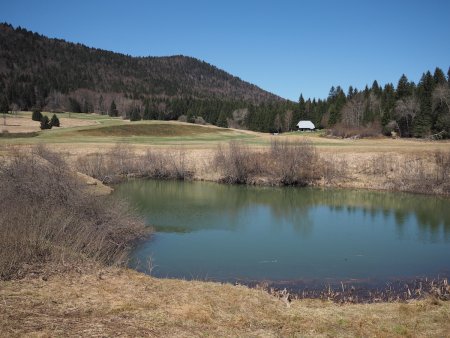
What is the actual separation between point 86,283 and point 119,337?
3.81 m

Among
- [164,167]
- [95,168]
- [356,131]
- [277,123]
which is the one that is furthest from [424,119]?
[95,168]

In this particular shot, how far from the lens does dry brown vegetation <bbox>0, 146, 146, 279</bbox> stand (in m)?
12.7

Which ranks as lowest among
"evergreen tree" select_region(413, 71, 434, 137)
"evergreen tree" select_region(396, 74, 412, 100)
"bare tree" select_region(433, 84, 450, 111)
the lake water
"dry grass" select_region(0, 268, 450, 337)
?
the lake water

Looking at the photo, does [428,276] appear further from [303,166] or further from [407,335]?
[303,166]

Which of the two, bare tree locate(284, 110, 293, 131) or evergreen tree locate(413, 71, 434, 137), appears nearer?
evergreen tree locate(413, 71, 434, 137)

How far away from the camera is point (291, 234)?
88.5 ft

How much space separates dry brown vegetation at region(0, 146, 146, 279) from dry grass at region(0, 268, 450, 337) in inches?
43.0

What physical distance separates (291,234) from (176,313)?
56.9 ft

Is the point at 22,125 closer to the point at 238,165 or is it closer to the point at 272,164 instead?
the point at 238,165

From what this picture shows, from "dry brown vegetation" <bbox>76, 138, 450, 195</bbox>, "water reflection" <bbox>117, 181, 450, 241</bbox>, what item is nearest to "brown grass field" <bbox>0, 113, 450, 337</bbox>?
"water reflection" <bbox>117, 181, 450, 241</bbox>

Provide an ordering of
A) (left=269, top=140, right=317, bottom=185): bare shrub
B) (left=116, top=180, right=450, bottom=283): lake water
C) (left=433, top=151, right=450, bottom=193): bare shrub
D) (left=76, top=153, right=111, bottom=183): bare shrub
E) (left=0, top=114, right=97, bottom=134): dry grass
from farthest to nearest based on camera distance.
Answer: (left=0, top=114, right=97, bottom=134): dry grass → (left=269, top=140, right=317, bottom=185): bare shrub → (left=76, top=153, right=111, bottom=183): bare shrub → (left=433, top=151, right=450, bottom=193): bare shrub → (left=116, top=180, right=450, bottom=283): lake water

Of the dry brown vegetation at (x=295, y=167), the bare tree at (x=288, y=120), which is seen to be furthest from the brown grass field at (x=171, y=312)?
the bare tree at (x=288, y=120)

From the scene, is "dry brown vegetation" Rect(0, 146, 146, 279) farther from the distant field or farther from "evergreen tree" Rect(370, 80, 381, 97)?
"evergreen tree" Rect(370, 80, 381, 97)

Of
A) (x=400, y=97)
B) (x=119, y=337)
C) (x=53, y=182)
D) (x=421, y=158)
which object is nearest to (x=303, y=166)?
(x=421, y=158)
